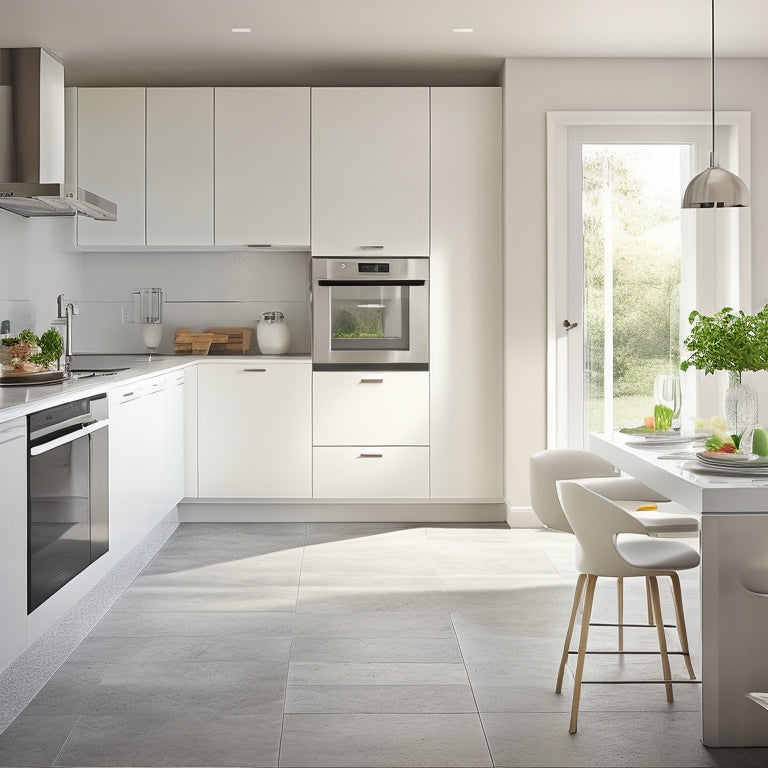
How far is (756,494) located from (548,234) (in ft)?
10.1

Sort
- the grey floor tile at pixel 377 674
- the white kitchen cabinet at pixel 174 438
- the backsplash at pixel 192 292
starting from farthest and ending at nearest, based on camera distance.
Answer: the backsplash at pixel 192 292 < the white kitchen cabinet at pixel 174 438 < the grey floor tile at pixel 377 674

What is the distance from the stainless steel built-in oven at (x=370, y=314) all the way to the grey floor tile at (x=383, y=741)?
2899mm

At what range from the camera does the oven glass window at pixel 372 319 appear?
18.1 feet

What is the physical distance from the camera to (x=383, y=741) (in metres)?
2.65

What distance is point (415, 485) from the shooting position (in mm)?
5551

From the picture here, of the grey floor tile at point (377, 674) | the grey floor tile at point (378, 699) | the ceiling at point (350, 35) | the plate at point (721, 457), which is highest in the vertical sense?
the ceiling at point (350, 35)

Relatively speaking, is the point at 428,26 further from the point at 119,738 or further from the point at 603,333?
the point at 119,738

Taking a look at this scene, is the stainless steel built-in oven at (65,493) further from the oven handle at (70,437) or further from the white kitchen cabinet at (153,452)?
the white kitchen cabinet at (153,452)

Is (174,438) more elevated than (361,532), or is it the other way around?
(174,438)

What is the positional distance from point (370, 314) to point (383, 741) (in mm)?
3185

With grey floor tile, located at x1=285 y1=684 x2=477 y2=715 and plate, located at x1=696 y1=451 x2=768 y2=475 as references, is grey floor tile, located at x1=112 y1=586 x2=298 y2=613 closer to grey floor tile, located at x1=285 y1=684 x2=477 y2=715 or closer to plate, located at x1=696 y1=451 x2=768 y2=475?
grey floor tile, located at x1=285 y1=684 x2=477 y2=715

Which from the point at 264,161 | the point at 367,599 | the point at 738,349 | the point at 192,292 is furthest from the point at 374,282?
the point at 738,349

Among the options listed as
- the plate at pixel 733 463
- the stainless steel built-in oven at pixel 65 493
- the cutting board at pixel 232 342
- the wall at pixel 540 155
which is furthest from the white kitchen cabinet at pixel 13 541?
the wall at pixel 540 155

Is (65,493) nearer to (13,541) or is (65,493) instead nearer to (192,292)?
(13,541)
